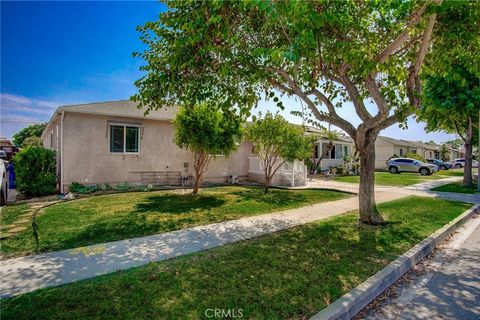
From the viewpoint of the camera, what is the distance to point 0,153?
2123 cm

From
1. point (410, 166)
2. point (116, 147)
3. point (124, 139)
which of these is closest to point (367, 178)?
point (124, 139)

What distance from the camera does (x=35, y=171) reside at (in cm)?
1071

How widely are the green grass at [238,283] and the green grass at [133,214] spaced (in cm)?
208

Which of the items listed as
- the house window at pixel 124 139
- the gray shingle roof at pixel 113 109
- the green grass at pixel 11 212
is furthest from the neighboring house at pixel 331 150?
the green grass at pixel 11 212

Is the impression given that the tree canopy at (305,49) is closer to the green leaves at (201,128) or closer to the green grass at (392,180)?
the green leaves at (201,128)

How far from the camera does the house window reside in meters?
12.7

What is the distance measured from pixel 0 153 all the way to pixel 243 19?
2448 centimetres

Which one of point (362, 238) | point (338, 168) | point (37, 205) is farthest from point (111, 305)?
point (338, 168)

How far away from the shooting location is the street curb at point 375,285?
10.3 ft

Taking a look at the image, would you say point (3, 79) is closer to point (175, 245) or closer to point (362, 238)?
point (175, 245)

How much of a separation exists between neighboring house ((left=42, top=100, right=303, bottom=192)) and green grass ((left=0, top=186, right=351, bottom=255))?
2058mm

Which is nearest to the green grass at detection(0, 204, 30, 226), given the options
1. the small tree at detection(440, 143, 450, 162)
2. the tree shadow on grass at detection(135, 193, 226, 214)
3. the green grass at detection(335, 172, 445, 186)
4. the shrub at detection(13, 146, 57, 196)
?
the shrub at detection(13, 146, 57, 196)

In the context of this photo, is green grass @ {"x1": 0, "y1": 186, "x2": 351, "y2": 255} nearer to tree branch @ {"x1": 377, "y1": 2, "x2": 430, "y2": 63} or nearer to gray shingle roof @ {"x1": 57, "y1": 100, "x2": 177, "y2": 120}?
gray shingle roof @ {"x1": 57, "y1": 100, "x2": 177, "y2": 120}

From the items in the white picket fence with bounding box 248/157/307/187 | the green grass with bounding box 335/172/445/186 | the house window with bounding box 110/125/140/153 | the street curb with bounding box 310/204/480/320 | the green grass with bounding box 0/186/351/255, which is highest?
the house window with bounding box 110/125/140/153
